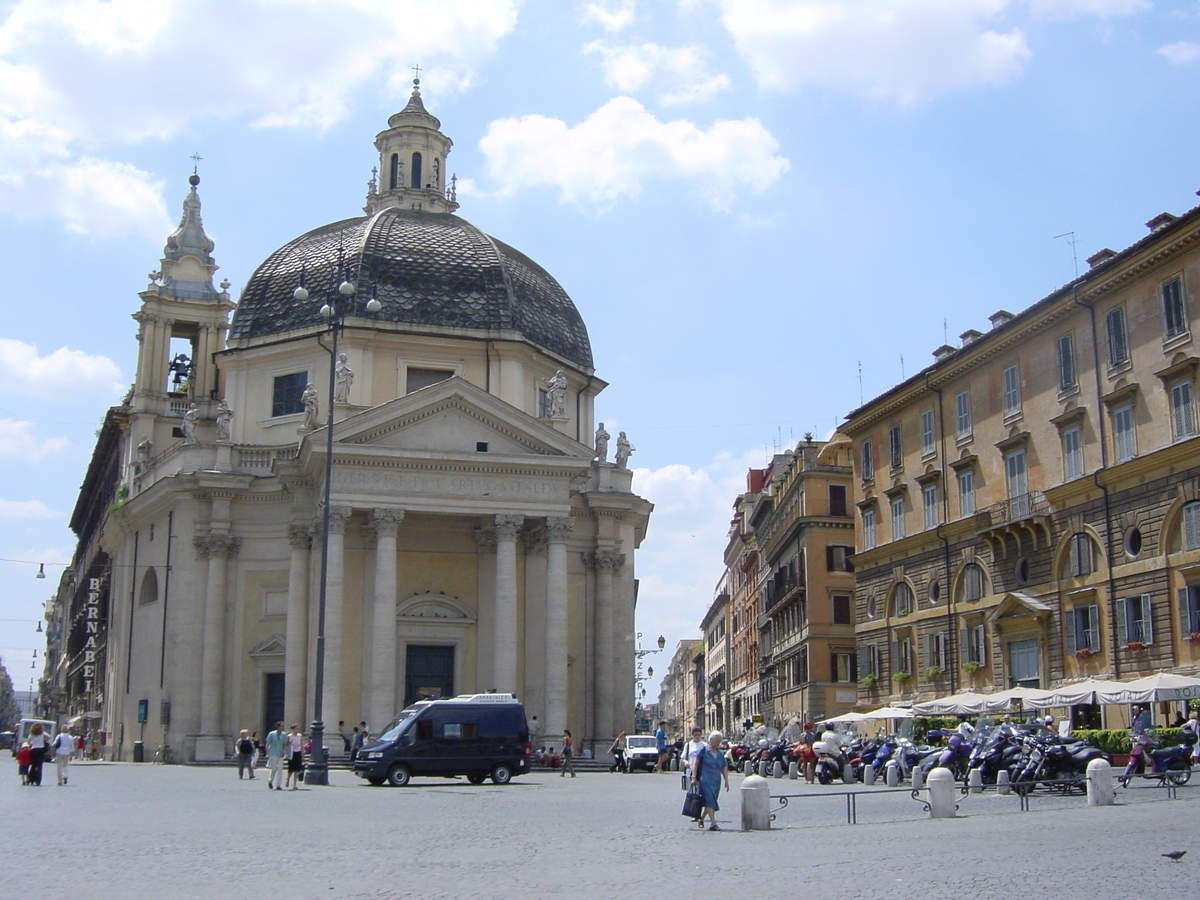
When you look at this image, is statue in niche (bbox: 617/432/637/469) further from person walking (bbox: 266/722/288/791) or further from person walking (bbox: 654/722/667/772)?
person walking (bbox: 266/722/288/791)

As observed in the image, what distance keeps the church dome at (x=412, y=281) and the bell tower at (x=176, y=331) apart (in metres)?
10.5

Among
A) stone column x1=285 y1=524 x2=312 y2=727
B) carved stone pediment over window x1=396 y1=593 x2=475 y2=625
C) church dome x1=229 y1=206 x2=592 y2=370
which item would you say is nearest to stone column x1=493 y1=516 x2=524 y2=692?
carved stone pediment over window x1=396 y1=593 x2=475 y2=625

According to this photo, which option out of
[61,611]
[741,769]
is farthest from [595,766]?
[61,611]

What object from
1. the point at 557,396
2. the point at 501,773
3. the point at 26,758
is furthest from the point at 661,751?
the point at 26,758

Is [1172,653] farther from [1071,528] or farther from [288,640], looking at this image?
[288,640]

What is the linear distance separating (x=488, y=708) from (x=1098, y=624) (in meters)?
14.8

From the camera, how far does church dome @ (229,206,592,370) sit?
4684 centimetres

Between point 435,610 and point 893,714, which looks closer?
point 893,714

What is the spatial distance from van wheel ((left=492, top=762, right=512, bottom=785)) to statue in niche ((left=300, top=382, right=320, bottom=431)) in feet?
52.9

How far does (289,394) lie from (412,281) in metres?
5.67

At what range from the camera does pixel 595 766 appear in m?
43.5

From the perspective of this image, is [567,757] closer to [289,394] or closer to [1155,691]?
[289,394]

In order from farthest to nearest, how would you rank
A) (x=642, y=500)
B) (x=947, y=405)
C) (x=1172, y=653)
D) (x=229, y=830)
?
(x=642, y=500)
(x=947, y=405)
(x=1172, y=653)
(x=229, y=830)

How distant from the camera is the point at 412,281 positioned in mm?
47125
